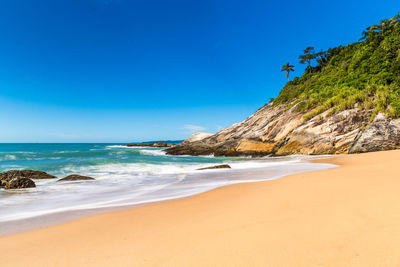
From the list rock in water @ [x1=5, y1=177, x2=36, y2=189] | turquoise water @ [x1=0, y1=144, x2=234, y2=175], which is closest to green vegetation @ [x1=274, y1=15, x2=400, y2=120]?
turquoise water @ [x1=0, y1=144, x2=234, y2=175]

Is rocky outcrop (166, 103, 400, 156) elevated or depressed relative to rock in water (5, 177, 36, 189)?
elevated

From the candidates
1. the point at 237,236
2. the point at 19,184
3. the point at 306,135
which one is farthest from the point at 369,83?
the point at 19,184

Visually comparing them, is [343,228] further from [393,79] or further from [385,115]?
[393,79]

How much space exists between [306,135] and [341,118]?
8.99 feet

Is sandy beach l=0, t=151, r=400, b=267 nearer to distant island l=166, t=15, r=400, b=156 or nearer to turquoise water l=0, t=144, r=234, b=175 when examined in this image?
turquoise water l=0, t=144, r=234, b=175

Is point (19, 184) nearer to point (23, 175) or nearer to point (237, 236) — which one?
point (23, 175)

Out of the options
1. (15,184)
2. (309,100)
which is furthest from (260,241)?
(309,100)

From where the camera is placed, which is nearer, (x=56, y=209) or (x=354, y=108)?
(x=56, y=209)

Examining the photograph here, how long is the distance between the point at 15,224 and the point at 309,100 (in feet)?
75.2

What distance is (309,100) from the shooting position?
67.6 feet

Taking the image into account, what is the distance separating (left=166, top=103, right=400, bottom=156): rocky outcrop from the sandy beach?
12046mm

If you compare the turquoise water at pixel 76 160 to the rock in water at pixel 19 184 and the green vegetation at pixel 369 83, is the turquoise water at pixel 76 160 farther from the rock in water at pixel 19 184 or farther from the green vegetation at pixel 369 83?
the green vegetation at pixel 369 83

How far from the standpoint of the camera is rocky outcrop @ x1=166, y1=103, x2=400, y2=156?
1288cm

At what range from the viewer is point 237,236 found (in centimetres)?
222
